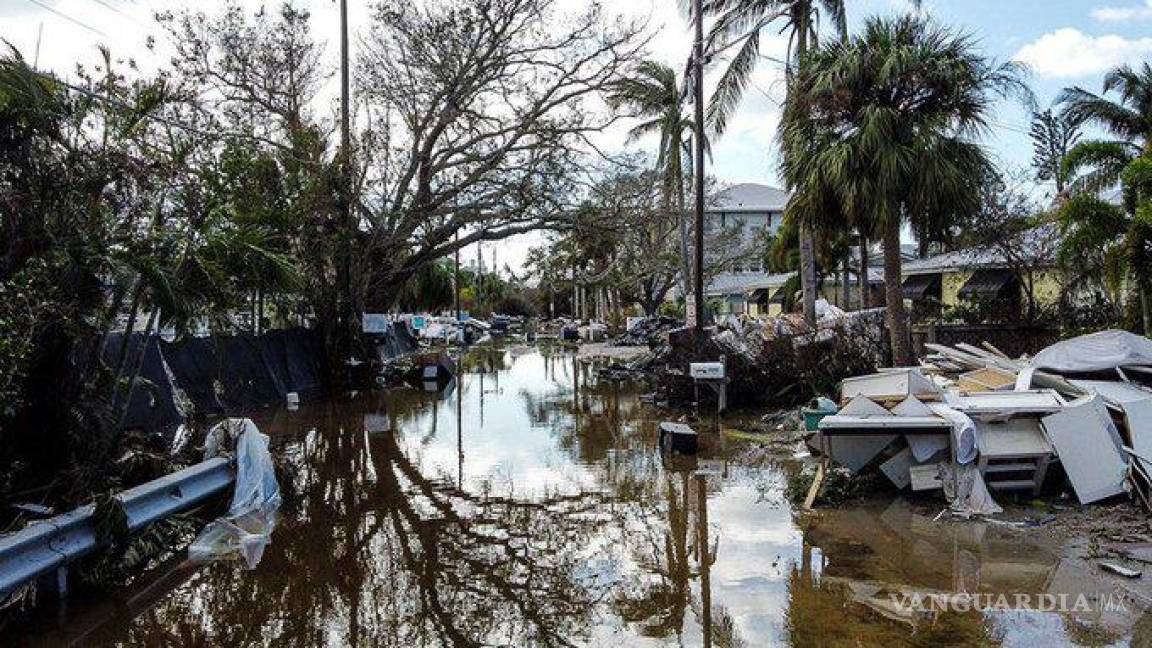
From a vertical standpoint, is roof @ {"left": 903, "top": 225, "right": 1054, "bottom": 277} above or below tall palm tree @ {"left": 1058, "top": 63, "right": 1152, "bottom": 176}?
below

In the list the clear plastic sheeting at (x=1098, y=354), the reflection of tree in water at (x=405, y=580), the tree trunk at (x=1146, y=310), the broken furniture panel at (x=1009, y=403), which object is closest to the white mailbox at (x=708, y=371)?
the clear plastic sheeting at (x=1098, y=354)

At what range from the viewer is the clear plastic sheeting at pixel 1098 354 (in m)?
9.75

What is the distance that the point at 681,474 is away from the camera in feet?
33.2

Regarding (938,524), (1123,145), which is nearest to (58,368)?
(938,524)

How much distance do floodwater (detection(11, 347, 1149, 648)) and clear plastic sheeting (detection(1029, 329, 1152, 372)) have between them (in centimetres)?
324

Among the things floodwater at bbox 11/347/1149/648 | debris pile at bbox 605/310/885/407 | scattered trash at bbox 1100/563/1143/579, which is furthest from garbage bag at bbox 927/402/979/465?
debris pile at bbox 605/310/885/407

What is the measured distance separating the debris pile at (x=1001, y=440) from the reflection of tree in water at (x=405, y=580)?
9.74 feet

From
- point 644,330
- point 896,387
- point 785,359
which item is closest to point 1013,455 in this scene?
point 896,387

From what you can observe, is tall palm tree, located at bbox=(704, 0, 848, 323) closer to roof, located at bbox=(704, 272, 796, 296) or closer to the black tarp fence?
the black tarp fence

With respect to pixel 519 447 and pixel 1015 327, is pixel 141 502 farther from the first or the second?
pixel 1015 327

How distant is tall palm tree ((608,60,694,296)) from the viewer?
78.3ft

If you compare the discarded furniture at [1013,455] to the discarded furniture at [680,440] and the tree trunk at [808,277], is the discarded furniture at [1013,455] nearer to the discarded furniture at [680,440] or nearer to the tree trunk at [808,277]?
the discarded furniture at [680,440]

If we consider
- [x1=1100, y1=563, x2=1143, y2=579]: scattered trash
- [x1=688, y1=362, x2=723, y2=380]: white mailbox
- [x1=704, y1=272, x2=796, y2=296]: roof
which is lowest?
[x1=1100, y1=563, x2=1143, y2=579]: scattered trash

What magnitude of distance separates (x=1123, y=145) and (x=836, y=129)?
25.4 ft
